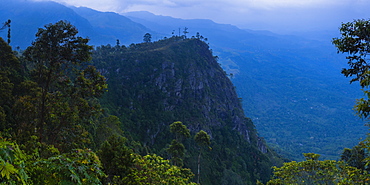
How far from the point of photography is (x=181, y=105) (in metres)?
98.6

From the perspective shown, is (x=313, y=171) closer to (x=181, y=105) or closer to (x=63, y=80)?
(x=63, y=80)

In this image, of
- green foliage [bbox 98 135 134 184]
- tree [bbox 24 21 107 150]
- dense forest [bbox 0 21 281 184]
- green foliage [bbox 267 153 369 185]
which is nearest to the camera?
dense forest [bbox 0 21 281 184]

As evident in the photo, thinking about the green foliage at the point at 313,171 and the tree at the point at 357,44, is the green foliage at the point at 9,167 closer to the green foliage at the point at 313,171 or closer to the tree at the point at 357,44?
the tree at the point at 357,44

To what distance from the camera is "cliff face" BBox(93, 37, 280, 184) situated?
8000 cm

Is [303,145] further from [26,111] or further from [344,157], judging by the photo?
[26,111]

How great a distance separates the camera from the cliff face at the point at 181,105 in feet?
262

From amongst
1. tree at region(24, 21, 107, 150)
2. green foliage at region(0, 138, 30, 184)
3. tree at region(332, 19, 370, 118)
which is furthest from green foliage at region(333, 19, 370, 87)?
tree at region(24, 21, 107, 150)

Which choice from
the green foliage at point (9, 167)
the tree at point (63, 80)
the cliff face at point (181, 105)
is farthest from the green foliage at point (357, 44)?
the cliff face at point (181, 105)

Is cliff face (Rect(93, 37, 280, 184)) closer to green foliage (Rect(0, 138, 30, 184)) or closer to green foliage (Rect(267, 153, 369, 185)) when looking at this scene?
green foliage (Rect(267, 153, 369, 185))

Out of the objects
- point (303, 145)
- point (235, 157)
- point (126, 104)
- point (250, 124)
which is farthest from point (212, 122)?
point (303, 145)

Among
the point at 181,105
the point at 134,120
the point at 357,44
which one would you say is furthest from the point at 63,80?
the point at 181,105

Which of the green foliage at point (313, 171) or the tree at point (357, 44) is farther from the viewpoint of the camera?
the green foliage at point (313, 171)

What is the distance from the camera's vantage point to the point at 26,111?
17.3 metres

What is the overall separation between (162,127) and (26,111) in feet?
222
